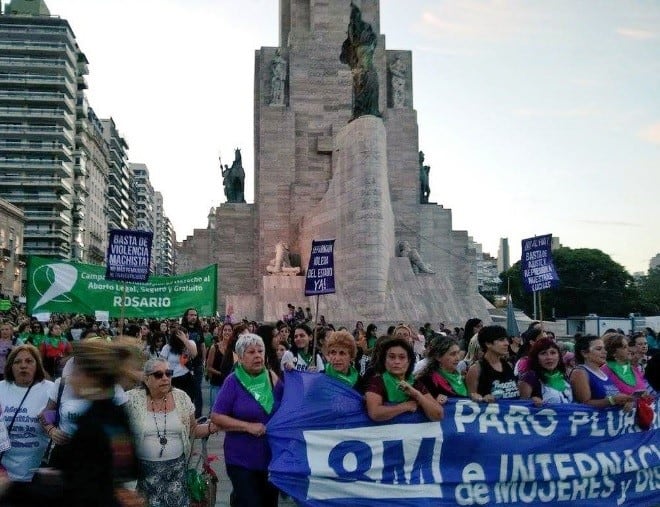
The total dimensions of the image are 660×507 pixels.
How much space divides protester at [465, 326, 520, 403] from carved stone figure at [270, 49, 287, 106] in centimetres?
3245

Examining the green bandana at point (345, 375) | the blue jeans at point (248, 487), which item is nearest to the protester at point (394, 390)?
the green bandana at point (345, 375)

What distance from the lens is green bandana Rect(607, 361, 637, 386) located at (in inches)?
256

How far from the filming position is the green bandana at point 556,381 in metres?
6.24

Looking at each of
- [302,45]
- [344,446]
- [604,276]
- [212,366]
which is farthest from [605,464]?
[604,276]

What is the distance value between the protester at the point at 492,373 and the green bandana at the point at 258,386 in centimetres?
165

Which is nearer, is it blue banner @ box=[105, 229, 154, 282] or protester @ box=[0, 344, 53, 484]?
protester @ box=[0, 344, 53, 484]

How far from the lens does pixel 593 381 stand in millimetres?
6219

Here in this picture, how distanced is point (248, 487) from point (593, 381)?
Result: 3126 millimetres

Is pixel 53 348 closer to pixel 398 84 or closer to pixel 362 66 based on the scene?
pixel 362 66

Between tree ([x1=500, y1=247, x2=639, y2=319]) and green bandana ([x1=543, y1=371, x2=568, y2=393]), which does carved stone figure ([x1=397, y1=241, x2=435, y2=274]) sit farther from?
tree ([x1=500, y1=247, x2=639, y2=319])

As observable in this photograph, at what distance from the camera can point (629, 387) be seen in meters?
6.41

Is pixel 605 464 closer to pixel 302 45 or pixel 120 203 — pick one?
pixel 302 45

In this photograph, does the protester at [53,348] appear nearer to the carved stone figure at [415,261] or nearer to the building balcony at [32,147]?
the carved stone figure at [415,261]

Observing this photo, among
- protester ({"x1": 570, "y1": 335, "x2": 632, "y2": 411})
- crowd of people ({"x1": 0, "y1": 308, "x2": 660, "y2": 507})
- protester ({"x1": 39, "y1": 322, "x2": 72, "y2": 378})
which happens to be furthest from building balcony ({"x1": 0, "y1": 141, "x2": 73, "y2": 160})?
protester ({"x1": 570, "y1": 335, "x2": 632, "y2": 411})
